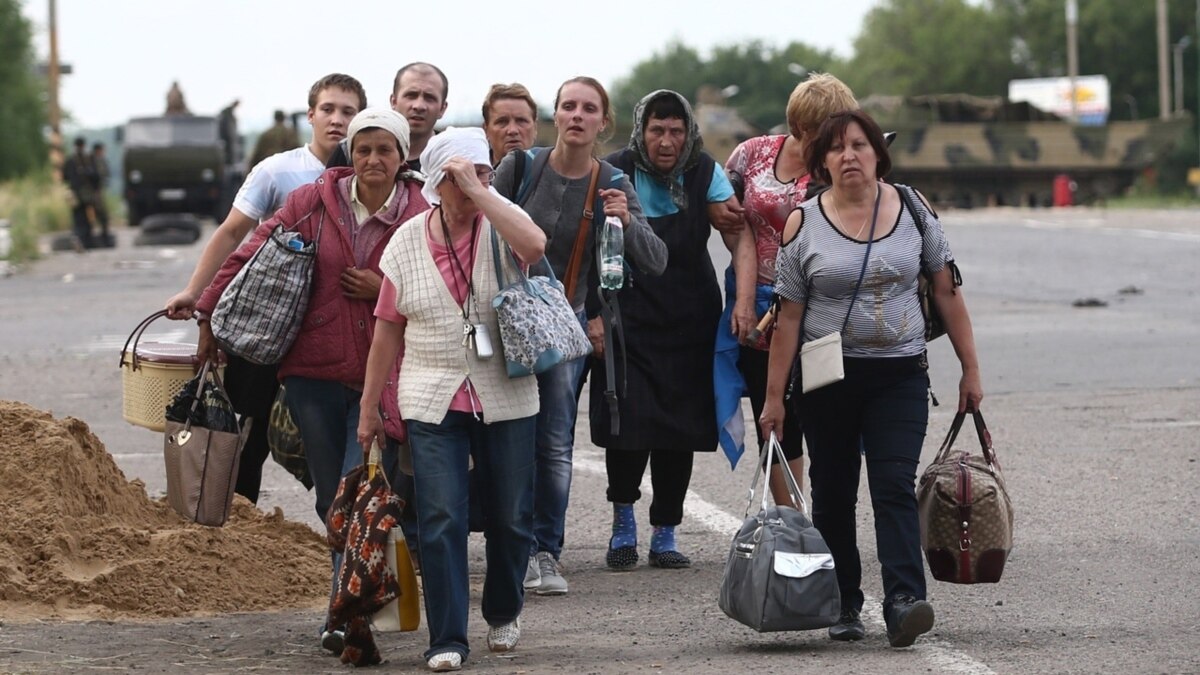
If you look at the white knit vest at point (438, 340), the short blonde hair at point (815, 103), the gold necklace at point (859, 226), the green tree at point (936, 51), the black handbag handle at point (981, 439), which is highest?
the green tree at point (936, 51)

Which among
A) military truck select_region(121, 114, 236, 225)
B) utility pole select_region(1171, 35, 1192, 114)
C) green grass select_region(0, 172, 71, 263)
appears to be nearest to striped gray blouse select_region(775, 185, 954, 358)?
green grass select_region(0, 172, 71, 263)

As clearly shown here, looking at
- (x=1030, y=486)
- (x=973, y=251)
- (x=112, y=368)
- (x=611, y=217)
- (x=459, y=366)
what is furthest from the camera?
(x=973, y=251)

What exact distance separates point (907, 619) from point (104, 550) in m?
3.12

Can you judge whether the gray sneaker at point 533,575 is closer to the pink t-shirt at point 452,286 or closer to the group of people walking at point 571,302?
the group of people walking at point 571,302

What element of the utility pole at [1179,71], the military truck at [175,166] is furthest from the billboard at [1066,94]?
the military truck at [175,166]

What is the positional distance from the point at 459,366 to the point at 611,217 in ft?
4.02

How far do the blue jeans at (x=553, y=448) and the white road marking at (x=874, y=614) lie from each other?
3.91ft

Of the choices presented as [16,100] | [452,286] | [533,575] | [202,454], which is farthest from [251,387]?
[16,100]

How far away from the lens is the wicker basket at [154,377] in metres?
7.33

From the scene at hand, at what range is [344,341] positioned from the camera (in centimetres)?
663

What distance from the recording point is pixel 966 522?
643cm

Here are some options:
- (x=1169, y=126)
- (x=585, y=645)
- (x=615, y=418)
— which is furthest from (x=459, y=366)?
(x=1169, y=126)

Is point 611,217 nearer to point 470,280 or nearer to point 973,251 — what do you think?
point 470,280

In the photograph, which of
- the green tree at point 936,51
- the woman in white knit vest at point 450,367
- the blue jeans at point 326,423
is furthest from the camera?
the green tree at point 936,51
